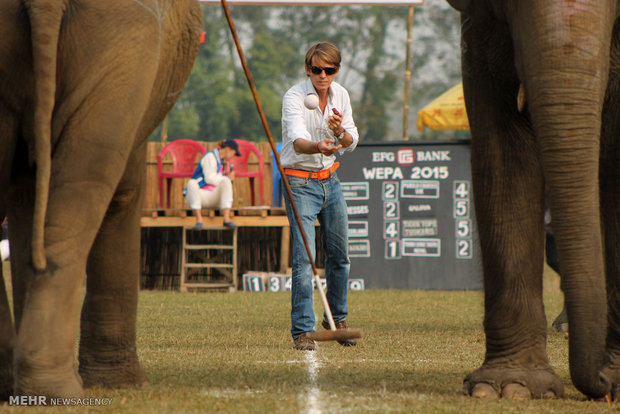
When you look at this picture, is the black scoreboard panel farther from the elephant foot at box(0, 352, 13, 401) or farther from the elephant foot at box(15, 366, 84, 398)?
the elephant foot at box(15, 366, 84, 398)

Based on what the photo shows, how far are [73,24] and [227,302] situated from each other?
30.4 feet

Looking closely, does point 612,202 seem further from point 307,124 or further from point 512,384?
point 307,124

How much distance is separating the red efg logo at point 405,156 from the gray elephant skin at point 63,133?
40.4 ft

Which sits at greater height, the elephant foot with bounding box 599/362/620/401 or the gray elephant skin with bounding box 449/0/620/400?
the gray elephant skin with bounding box 449/0/620/400

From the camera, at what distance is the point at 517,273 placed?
5.44 metres

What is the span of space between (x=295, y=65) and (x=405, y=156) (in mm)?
44858

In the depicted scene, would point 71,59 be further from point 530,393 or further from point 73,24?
point 530,393

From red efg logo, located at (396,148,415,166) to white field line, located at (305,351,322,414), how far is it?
9.90 m

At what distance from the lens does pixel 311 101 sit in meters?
8.03

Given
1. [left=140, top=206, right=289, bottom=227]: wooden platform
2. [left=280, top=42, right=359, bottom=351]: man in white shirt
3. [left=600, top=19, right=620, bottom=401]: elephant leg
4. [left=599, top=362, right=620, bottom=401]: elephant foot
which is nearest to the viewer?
[left=599, top=362, right=620, bottom=401]: elephant foot

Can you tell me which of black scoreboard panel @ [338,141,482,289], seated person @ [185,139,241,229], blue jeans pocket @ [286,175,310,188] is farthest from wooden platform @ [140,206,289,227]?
blue jeans pocket @ [286,175,310,188]

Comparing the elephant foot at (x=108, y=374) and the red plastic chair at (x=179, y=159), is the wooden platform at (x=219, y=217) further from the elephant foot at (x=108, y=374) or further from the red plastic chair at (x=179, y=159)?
the elephant foot at (x=108, y=374)

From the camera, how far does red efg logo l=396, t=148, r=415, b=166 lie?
674 inches

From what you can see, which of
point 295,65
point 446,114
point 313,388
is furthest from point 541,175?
point 295,65
